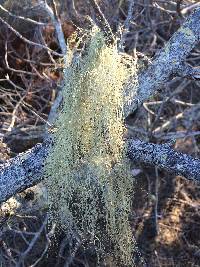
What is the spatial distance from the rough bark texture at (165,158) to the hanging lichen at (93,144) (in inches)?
4.9

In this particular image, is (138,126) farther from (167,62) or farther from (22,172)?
(22,172)

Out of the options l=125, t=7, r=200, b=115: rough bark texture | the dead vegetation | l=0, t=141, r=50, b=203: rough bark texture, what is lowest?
the dead vegetation

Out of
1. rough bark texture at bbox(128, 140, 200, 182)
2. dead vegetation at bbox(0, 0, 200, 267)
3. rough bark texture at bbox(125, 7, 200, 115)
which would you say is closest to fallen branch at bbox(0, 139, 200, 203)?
rough bark texture at bbox(128, 140, 200, 182)

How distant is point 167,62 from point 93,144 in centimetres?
71

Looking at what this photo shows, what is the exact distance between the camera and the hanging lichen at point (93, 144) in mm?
1771

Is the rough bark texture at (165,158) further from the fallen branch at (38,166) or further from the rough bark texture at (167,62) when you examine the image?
the rough bark texture at (167,62)

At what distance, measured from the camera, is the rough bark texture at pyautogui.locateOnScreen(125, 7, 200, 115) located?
225 centimetres

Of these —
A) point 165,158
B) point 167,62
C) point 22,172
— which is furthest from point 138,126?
point 22,172

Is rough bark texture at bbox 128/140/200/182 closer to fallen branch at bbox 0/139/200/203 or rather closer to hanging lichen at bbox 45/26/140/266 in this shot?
fallen branch at bbox 0/139/200/203

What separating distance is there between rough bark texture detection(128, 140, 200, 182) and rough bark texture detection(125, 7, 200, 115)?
0.19m

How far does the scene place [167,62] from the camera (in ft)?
7.59

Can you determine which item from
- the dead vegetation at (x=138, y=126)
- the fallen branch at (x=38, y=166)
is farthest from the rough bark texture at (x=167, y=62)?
the dead vegetation at (x=138, y=126)

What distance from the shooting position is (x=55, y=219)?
82.4 inches

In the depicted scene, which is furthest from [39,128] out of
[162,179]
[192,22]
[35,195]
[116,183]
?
[116,183]
